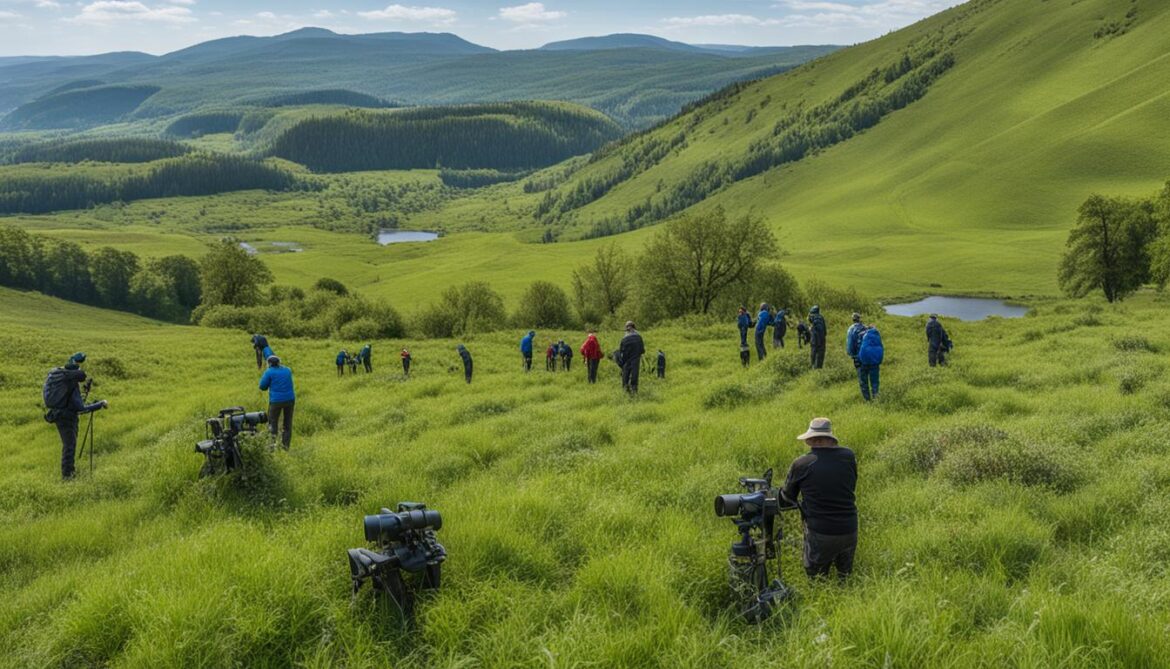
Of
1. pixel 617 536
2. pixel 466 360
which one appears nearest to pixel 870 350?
pixel 617 536

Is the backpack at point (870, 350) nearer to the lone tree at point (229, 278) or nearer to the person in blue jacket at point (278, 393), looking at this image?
the person in blue jacket at point (278, 393)

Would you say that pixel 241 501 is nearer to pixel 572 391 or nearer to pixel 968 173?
pixel 572 391

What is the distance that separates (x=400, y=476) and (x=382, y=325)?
54859 millimetres

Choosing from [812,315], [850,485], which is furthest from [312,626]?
[812,315]

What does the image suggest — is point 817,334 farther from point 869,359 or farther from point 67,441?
point 67,441

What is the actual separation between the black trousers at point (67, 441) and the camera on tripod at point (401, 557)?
38.2 feet

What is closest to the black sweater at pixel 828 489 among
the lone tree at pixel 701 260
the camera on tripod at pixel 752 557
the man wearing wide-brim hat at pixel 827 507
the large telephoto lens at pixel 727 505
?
the man wearing wide-brim hat at pixel 827 507

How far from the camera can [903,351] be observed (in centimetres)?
2831

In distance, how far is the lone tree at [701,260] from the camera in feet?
188

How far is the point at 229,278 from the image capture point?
76500 millimetres

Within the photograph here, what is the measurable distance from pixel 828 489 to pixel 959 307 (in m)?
99.0

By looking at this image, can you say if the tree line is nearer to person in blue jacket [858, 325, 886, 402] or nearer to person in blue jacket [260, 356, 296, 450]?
person in blue jacket [858, 325, 886, 402]

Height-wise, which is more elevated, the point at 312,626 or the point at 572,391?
the point at 312,626

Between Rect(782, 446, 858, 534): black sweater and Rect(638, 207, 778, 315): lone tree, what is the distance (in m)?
51.8
